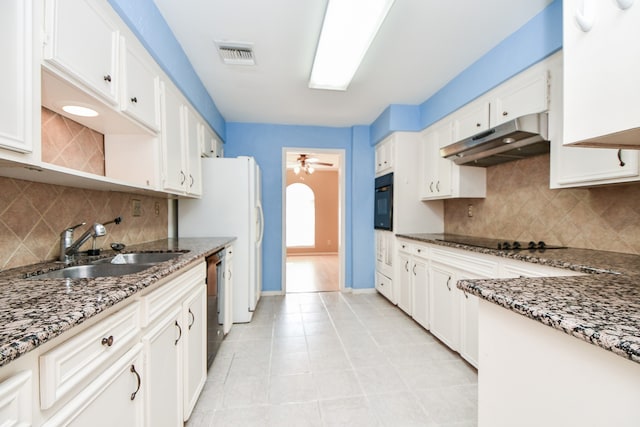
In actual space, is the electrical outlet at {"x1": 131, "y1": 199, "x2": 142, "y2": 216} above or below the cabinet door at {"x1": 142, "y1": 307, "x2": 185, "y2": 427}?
above

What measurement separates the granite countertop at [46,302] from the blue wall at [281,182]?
2819 millimetres

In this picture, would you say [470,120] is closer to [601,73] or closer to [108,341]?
[601,73]

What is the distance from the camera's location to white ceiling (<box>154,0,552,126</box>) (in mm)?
1765

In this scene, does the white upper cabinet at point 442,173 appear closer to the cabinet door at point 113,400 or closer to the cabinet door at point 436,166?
the cabinet door at point 436,166

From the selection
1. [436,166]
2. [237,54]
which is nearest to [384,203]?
[436,166]

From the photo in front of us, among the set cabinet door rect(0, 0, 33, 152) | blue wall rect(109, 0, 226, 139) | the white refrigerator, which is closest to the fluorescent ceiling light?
blue wall rect(109, 0, 226, 139)

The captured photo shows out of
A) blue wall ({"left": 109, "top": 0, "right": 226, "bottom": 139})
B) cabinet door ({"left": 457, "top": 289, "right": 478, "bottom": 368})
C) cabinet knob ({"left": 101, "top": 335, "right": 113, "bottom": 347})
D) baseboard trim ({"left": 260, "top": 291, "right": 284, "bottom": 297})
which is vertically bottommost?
baseboard trim ({"left": 260, "top": 291, "right": 284, "bottom": 297})

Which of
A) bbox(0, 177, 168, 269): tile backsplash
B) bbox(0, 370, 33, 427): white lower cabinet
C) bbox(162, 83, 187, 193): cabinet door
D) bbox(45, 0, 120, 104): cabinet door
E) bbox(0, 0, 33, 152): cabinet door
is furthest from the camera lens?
bbox(162, 83, 187, 193): cabinet door

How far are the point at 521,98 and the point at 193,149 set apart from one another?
2668 millimetres

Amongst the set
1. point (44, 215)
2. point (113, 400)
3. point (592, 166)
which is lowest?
point (113, 400)

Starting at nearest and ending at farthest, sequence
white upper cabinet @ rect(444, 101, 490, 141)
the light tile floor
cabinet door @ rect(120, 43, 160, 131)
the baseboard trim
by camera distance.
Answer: cabinet door @ rect(120, 43, 160, 131), the light tile floor, white upper cabinet @ rect(444, 101, 490, 141), the baseboard trim

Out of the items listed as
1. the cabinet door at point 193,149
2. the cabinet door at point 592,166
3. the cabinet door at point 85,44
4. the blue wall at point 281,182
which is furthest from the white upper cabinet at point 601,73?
the blue wall at point 281,182

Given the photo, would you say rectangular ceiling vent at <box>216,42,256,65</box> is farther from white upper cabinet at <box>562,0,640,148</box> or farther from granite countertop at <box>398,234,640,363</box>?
granite countertop at <box>398,234,640,363</box>

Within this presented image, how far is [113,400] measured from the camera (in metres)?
0.85
